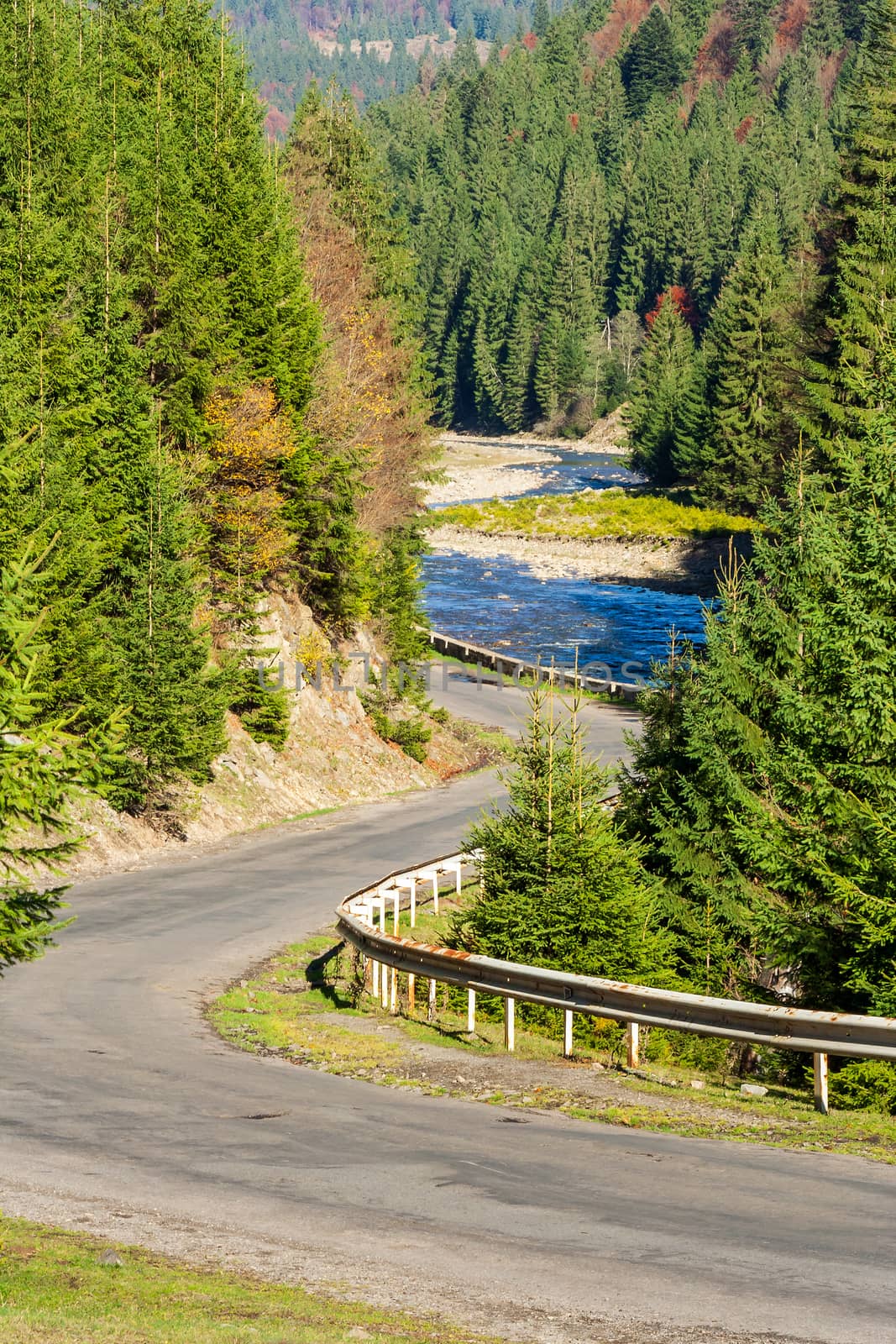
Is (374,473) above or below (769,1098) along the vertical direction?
above

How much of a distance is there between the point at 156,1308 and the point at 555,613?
68827mm

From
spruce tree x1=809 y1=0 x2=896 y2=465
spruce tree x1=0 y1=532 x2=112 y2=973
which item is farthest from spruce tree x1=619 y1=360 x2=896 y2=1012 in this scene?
spruce tree x1=809 y1=0 x2=896 y2=465

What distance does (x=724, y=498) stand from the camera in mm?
95750

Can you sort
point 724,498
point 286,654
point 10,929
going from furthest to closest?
point 724,498
point 286,654
point 10,929

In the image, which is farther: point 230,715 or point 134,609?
point 230,715

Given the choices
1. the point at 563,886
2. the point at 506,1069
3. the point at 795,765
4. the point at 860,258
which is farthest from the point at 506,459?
the point at 506,1069

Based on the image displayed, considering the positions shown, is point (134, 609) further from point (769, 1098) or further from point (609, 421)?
point (609, 421)

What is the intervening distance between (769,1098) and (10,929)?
726cm

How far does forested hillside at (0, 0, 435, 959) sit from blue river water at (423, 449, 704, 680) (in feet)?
63.0

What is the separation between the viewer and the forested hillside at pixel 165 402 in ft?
96.8

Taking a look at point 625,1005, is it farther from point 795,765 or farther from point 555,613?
point 555,613

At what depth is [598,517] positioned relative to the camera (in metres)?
104

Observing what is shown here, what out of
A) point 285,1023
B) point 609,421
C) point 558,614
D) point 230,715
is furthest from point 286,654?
point 609,421

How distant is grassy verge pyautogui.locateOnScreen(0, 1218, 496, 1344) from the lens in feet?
28.7
